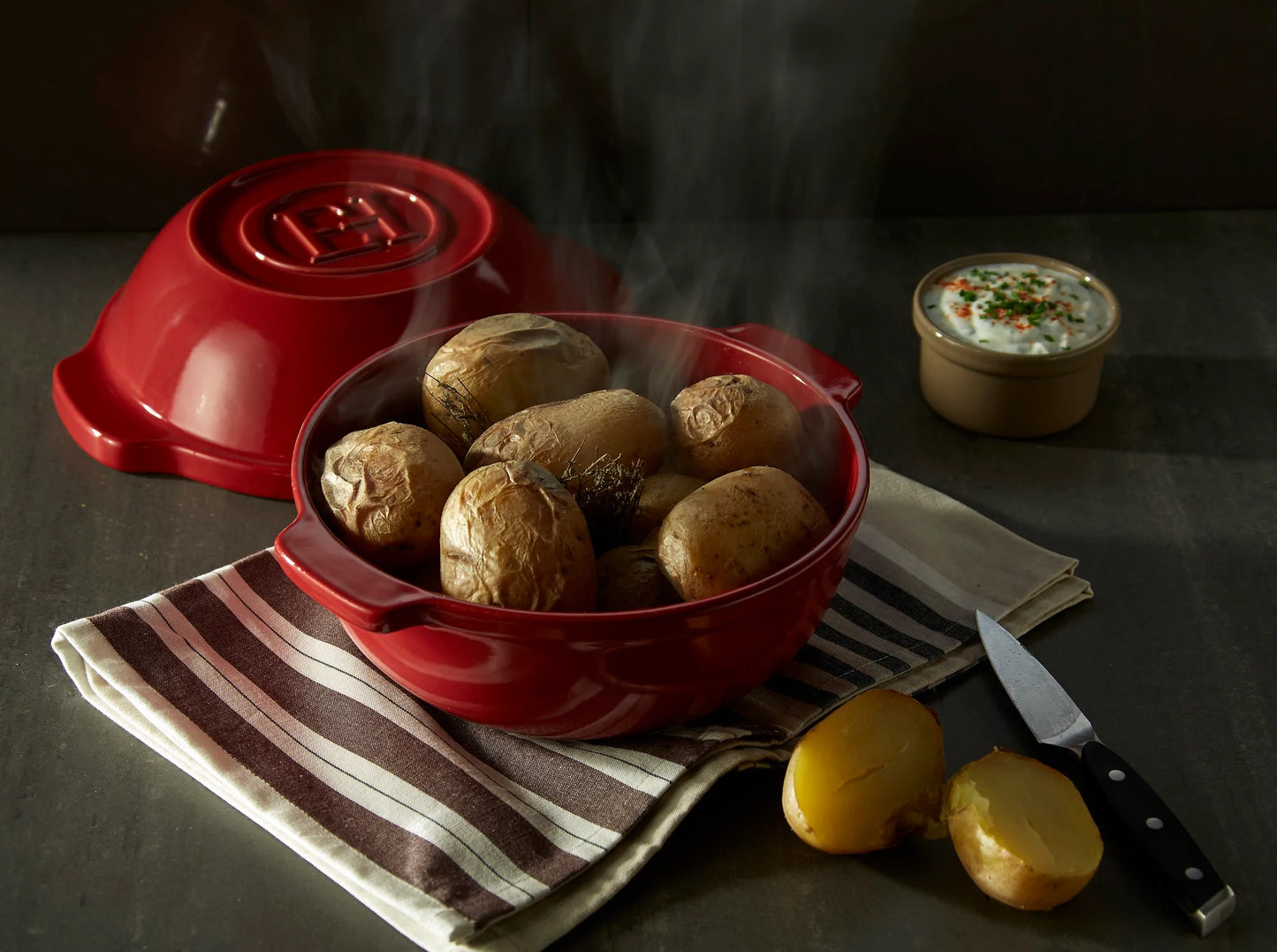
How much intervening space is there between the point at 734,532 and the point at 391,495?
24cm

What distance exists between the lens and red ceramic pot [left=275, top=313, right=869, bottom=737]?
2.52 feet

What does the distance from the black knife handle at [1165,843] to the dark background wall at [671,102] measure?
3.33ft

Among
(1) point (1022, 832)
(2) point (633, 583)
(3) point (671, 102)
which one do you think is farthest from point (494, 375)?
(3) point (671, 102)

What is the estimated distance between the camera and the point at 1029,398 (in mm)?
1244

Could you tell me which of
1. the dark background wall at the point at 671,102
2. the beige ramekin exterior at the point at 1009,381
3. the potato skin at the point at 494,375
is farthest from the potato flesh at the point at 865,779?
the dark background wall at the point at 671,102

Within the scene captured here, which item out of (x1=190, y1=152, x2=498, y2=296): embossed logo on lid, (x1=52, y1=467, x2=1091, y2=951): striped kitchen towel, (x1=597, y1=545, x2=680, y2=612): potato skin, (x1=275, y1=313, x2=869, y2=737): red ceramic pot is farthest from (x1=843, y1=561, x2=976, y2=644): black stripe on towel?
(x1=190, y1=152, x2=498, y2=296): embossed logo on lid

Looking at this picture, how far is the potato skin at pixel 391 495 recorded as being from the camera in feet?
2.79

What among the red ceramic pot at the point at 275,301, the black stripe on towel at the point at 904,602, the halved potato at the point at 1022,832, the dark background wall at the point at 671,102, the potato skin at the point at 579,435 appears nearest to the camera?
the halved potato at the point at 1022,832

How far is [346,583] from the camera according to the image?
0.78m

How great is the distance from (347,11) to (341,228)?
0.41m

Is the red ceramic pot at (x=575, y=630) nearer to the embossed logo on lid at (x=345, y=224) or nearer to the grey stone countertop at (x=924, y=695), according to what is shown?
the grey stone countertop at (x=924, y=695)

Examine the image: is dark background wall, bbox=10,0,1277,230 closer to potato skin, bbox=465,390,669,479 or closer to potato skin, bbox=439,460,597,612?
potato skin, bbox=465,390,669,479

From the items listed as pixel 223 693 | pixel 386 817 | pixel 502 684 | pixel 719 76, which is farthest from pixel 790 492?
pixel 719 76

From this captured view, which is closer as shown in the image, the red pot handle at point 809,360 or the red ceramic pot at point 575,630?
the red ceramic pot at point 575,630
